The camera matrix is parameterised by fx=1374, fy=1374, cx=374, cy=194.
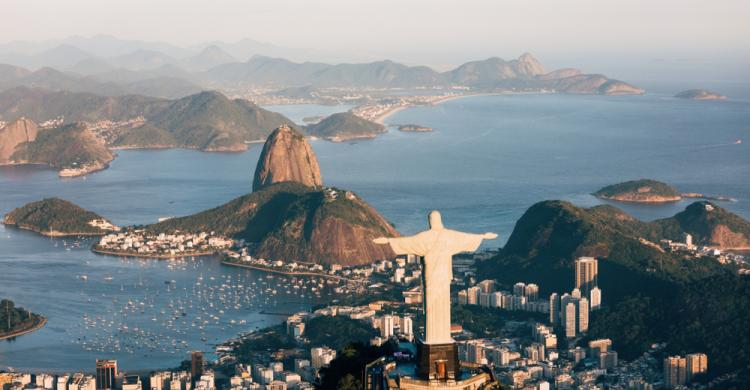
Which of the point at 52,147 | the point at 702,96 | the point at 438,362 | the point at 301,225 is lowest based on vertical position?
the point at 301,225

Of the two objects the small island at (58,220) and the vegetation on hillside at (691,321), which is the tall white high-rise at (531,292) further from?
the small island at (58,220)

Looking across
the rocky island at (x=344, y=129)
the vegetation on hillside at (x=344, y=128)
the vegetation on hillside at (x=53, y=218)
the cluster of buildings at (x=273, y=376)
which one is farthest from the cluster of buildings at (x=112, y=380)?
the vegetation on hillside at (x=344, y=128)

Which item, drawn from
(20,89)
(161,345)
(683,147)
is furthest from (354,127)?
(161,345)

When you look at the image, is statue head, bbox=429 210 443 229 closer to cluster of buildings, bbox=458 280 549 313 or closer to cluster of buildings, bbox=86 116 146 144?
cluster of buildings, bbox=458 280 549 313

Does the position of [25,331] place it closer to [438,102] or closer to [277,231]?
[277,231]

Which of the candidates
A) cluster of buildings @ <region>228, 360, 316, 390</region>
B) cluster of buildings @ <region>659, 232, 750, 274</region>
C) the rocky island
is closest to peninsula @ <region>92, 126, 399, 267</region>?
cluster of buildings @ <region>659, 232, 750, 274</region>

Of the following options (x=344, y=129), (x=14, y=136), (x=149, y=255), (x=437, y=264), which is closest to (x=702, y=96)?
(x=344, y=129)

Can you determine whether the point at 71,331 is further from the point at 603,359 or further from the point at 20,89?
the point at 20,89
